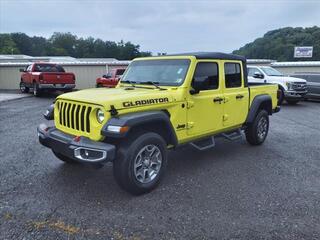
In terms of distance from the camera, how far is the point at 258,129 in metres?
6.82

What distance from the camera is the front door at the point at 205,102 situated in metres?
4.91

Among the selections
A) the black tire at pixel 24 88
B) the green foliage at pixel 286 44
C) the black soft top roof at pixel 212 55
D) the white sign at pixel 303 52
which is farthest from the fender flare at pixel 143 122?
the green foliage at pixel 286 44

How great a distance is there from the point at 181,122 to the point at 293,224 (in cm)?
204

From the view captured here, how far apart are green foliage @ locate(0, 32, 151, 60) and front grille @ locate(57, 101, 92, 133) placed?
236 feet

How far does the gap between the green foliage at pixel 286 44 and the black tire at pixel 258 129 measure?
43.9 m

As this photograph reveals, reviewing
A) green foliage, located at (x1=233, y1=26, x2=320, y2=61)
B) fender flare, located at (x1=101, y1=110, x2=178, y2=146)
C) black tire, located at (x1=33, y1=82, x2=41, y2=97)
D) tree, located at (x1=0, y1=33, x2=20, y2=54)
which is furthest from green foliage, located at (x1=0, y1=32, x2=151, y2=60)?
fender flare, located at (x1=101, y1=110, x2=178, y2=146)

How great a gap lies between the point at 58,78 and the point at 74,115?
1350 cm

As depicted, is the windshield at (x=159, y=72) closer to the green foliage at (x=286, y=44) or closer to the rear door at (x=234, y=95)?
the rear door at (x=234, y=95)

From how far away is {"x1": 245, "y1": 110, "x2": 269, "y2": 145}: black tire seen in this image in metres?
6.66

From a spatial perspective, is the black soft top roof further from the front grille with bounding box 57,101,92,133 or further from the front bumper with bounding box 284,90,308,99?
the front bumper with bounding box 284,90,308,99

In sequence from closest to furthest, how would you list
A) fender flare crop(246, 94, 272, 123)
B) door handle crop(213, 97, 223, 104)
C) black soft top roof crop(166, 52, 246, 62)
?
black soft top roof crop(166, 52, 246, 62) → door handle crop(213, 97, 223, 104) → fender flare crop(246, 94, 272, 123)

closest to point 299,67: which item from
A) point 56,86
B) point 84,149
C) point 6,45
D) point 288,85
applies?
point 288,85

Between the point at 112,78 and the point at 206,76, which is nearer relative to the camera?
the point at 206,76

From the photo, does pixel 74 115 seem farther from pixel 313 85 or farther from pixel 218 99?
pixel 313 85
